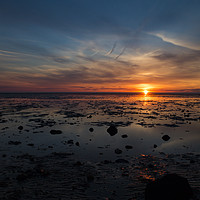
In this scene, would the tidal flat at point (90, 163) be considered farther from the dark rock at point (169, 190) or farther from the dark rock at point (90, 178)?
the dark rock at point (169, 190)

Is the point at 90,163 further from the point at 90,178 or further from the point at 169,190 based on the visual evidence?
the point at 169,190

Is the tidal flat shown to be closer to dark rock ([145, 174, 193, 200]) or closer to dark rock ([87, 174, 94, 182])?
dark rock ([87, 174, 94, 182])

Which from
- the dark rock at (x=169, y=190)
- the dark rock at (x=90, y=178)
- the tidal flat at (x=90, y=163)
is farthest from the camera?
the dark rock at (x=90, y=178)

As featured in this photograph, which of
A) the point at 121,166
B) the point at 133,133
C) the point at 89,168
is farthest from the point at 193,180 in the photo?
the point at 133,133

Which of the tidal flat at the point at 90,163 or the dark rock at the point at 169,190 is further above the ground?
the dark rock at the point at 169,190

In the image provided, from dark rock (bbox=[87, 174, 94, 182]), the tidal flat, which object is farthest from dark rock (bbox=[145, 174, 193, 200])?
dark rock (bbox=[87, 174, 94, 182])

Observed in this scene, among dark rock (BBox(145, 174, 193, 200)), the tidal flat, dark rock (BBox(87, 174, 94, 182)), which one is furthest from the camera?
dark rock (BBox(87, 174, 94, 182))

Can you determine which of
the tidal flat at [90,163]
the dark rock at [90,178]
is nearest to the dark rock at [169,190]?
the tidal flat at [90,163]

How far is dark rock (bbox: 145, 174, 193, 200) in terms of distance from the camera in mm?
7848

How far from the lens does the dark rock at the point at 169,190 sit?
25.7 ft

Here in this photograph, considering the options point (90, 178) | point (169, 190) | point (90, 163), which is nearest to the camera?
point (169, 190)

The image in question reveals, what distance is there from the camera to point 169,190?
796cm

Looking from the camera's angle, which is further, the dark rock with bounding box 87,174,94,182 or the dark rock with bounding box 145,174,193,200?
the dark rock with bounding box 87,174,94,182

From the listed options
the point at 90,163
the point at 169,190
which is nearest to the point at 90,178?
the point at 90,163
